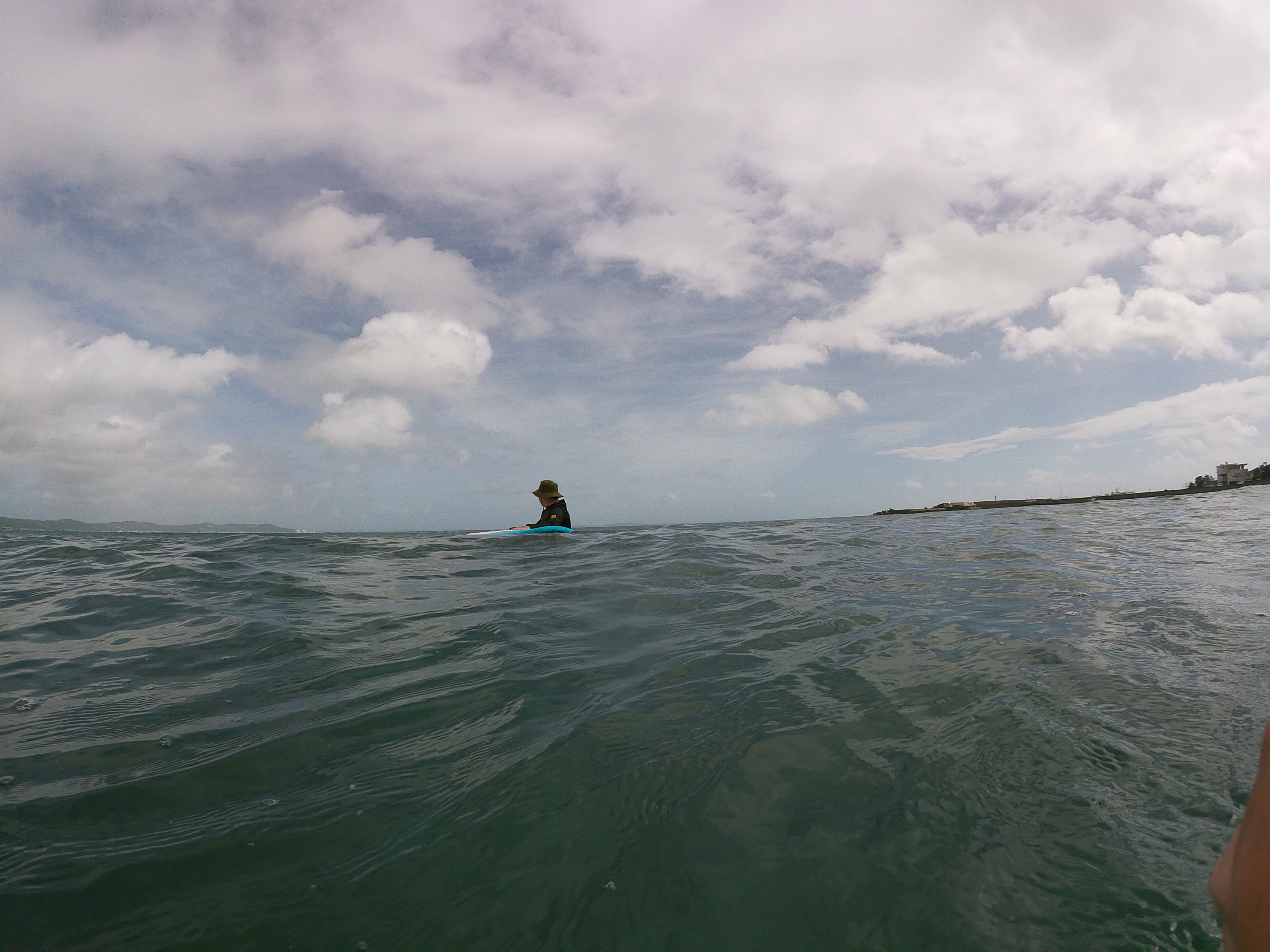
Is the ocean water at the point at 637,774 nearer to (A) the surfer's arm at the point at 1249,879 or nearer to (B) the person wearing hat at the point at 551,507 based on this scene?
(A) the surfer's arm at the point at 1249,879

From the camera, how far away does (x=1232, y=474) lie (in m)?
69.9

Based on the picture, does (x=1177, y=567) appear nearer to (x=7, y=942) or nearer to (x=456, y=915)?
(x=456, y=915)

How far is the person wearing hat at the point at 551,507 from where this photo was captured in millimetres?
18781

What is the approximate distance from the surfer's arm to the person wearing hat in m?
18.0

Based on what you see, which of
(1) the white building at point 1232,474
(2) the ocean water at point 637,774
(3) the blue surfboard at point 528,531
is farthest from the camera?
(1) the white building at point 1232,474

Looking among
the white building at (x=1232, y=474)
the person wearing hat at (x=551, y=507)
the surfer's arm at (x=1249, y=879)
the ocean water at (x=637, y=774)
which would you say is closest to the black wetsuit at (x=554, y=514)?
the person wearing hat at (x=551, y=507)

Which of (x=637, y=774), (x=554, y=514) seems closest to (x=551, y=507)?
(x=554, y=514)

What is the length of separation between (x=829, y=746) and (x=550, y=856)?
1868 mm

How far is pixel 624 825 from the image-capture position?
2.76m

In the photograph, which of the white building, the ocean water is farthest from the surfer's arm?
the white building

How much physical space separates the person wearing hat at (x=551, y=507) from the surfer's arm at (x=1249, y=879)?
1803 cm

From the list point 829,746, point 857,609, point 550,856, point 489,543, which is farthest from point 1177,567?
point 489,543

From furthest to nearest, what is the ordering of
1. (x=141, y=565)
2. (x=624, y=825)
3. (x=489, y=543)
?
(x=489, y=543) → (x=141, y=565) → (x=624, y=825)

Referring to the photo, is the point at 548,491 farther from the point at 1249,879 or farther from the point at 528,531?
the point at 1249,879
